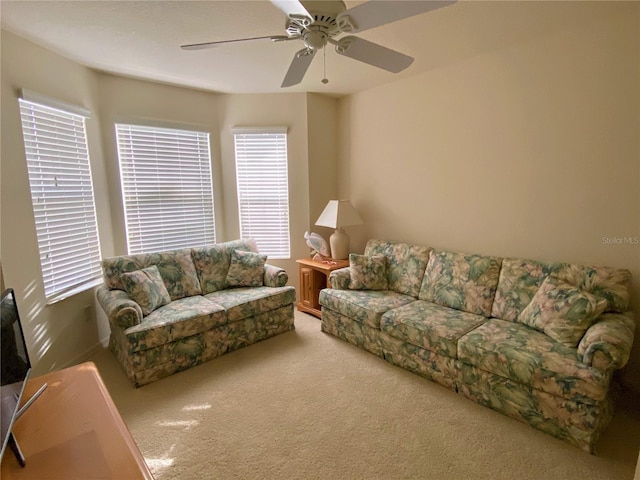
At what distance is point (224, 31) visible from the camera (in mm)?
2293

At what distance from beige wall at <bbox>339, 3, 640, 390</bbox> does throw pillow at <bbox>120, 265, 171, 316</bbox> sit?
2.50m

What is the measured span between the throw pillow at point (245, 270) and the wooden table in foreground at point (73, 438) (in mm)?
2027

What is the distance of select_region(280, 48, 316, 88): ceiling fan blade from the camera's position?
1.82 m

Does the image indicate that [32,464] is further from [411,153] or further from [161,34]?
[411,153]

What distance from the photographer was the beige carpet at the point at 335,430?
1.79m

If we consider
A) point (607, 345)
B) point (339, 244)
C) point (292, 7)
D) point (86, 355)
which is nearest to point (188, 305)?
point (86, 355)

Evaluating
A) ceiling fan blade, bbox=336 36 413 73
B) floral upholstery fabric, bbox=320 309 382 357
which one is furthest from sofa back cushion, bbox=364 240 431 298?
ceiling fan blade, bbox=336 36 413 73

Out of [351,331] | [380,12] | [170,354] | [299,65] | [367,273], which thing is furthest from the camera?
[367,273]

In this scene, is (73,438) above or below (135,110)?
below

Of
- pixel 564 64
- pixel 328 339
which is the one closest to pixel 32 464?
pixel 328 339

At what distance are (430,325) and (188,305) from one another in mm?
2114

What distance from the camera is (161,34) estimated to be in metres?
2.34

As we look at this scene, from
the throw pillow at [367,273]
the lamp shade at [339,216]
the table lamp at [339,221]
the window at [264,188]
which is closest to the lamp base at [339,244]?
the table lamp at [339,221]

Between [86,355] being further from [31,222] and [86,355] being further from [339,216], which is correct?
[339,216]
